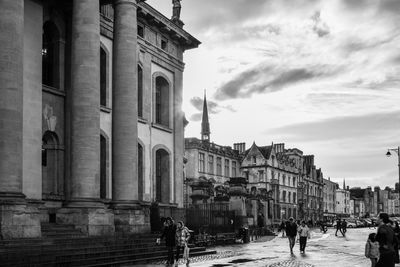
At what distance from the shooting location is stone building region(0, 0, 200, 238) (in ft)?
68.3

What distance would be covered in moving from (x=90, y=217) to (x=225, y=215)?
16.4m

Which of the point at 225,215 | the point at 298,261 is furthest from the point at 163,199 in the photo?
the point at 298,261

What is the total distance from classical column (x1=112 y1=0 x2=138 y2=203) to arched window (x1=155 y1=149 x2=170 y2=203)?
394 inches

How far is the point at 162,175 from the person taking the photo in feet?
126

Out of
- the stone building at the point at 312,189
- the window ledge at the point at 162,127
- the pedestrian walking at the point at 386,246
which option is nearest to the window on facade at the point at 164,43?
the window ledge at the point at 162,127

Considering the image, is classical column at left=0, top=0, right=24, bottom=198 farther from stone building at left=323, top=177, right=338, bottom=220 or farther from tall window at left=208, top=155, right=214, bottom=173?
stone building at left=323, top=177, right=338, bottom=220

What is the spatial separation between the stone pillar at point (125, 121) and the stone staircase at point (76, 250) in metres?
1.49

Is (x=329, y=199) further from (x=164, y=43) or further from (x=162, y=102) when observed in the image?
(x=164, y=43)

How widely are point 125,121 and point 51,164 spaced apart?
3834 millimetres

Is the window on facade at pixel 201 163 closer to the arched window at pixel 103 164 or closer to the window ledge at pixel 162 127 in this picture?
the window ledge at pixel 162 127

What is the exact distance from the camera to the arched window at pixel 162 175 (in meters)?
38.2

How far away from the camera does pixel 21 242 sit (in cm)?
1959

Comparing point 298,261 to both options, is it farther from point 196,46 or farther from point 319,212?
point 319,212

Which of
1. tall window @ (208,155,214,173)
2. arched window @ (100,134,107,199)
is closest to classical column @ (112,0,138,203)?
arched window @ (100,134,107,199)
